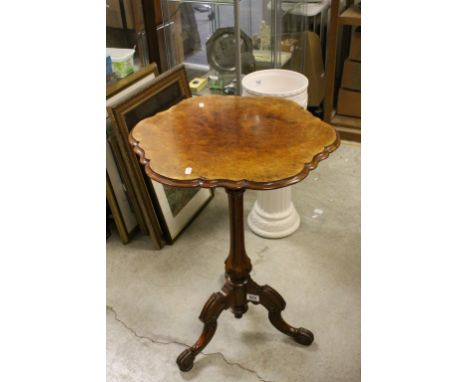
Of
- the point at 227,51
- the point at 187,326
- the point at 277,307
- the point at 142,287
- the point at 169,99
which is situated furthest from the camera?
the point at 227,51

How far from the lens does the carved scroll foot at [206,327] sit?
1598 mm

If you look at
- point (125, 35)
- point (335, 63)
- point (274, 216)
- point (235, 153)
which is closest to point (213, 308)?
point (235, 153)

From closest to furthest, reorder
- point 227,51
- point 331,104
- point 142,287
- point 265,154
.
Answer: point 265,154 → point 142,287 → point 227,51 → point 331,104

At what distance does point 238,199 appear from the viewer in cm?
143

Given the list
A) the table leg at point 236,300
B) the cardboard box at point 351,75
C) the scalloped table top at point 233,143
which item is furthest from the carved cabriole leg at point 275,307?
the cardboard box at point 351,75

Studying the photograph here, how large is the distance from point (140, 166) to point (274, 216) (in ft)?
2.29

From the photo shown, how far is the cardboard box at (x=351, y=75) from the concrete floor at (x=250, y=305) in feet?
2.89

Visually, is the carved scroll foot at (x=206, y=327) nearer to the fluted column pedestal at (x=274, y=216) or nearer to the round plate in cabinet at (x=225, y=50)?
the fluted column pedestal at (x=274, y=216)

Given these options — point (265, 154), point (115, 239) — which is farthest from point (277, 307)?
point (115, 239)

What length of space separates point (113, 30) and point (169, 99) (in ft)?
1.46

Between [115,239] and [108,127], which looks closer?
[108,127]

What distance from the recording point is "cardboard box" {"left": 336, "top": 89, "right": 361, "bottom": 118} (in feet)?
10.2

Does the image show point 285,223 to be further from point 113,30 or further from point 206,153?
point 113,30

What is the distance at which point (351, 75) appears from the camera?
3.03m
